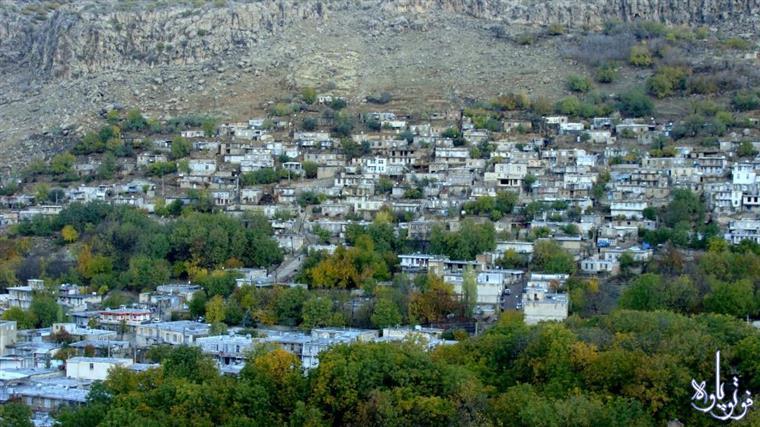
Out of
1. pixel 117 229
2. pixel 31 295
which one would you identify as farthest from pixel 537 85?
pixel 31 295

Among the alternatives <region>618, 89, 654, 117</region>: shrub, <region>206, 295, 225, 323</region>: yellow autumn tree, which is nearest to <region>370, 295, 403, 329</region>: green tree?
<region>206, 295, 225, 323</region>: yellow autumn tree

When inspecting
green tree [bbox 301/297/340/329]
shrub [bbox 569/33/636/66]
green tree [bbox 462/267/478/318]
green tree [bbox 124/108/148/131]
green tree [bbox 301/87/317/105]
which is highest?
shrub [bbox 569/33/636/66]

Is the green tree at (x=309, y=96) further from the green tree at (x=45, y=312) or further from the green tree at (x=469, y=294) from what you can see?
the green tree at (x=45, y=312)

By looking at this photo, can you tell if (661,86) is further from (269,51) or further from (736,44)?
(269,51)

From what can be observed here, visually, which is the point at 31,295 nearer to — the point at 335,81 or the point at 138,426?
the point at 138,426

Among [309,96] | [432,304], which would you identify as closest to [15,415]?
[432,304]

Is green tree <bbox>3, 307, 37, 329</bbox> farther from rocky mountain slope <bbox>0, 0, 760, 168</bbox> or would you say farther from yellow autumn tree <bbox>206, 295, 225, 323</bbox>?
rocky mountain slope <bbox>0, 0, 760, 168</bbox>

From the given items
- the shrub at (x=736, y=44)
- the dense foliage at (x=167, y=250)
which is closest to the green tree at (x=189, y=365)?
the dense foliage at (x=167, y=250)
